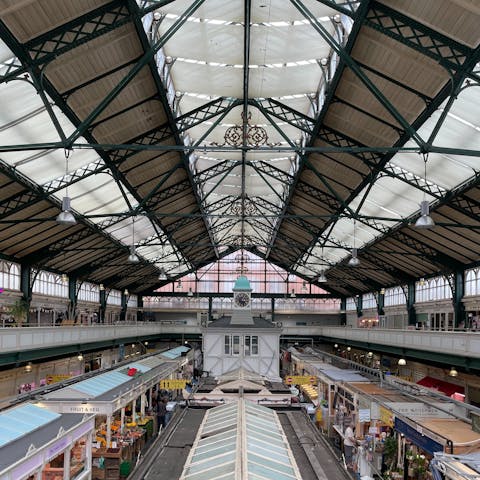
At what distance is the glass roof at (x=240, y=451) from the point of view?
17.4ft

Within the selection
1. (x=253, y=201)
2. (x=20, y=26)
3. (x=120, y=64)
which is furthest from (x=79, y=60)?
(x=253, y=201)

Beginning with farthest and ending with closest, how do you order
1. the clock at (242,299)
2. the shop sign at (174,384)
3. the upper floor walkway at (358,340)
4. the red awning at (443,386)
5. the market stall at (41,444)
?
the clock at (242,299), the red awning at (443,386), the shop sign at (174,384), the upper floor walkway at (358,340), the market stall at (41,444)

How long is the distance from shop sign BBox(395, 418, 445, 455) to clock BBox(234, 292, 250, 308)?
22.3 m

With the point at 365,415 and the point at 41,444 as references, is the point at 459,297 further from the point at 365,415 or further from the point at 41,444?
the point at 41,444

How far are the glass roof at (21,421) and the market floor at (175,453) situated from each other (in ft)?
9.45

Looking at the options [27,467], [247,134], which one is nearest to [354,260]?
[247,134]

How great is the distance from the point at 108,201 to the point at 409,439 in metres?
21.2

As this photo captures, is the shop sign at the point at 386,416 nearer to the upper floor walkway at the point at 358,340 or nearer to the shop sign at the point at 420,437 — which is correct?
the shop sign at the point at 420,437

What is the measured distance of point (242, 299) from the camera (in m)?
35.9

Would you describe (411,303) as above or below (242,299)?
below

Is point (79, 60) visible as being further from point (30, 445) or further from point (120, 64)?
point (30, 445)

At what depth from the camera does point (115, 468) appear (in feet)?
55.5

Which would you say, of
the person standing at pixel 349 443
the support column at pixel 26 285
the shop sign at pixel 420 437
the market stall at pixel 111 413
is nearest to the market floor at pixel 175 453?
the market stall at pixel 111 413

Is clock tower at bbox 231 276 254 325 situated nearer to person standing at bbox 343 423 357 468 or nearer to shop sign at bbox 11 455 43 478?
person standing at bbox 343 423 357 468
